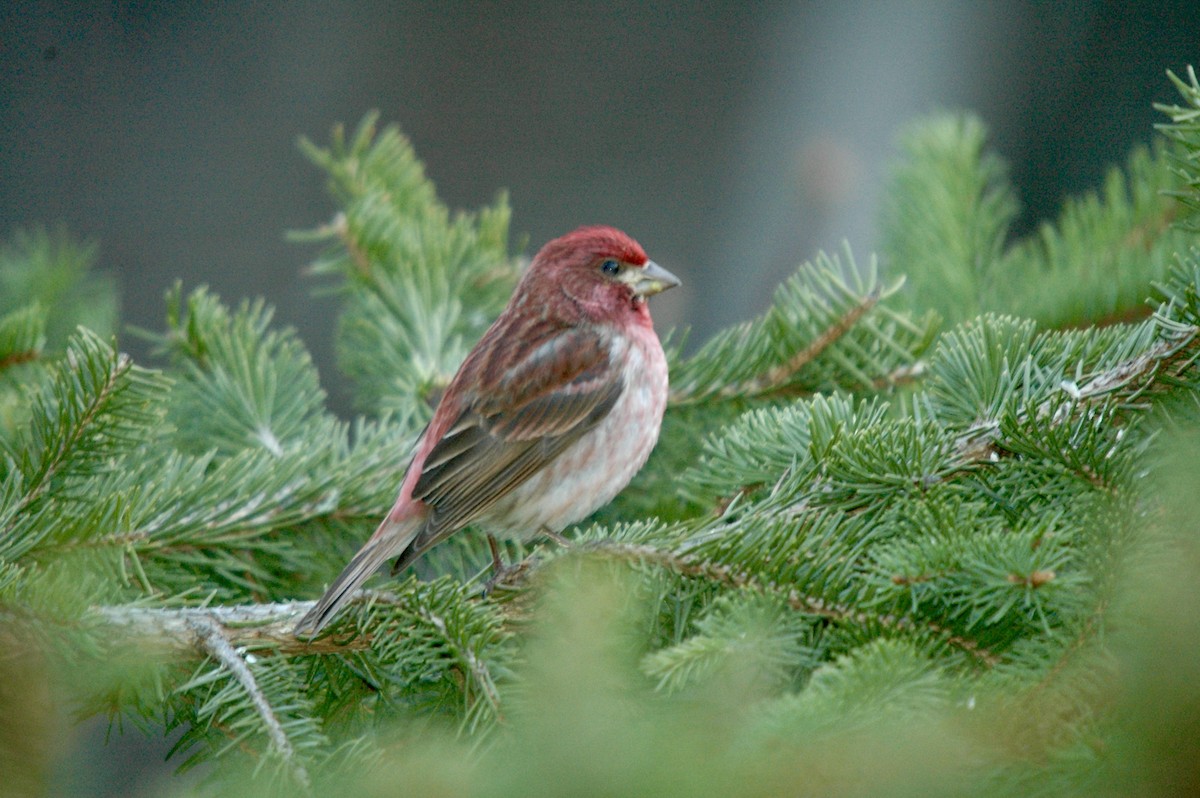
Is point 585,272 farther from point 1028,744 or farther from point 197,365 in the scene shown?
point 1028,744

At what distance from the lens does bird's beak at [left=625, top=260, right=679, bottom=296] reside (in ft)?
9.00

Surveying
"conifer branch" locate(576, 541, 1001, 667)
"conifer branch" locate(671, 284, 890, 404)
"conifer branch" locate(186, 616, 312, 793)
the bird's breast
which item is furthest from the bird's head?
"conifer branch" locate(186, 616, 312, 793)

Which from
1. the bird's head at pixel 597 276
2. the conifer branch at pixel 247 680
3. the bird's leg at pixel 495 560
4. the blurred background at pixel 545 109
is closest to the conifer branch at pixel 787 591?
the bird's leg at pixel 495 560

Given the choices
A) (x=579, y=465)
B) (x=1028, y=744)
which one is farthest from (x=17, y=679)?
(x=579, y=465)

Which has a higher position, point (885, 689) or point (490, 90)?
point (490, 90)

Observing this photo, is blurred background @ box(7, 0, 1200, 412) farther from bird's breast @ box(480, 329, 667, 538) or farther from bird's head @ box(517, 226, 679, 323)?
bird's breast @ box(480, 329, 667, 538)

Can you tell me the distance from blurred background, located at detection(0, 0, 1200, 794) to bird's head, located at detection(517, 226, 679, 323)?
221cm

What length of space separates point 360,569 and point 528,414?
770 mm

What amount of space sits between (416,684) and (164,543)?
0.49 metres

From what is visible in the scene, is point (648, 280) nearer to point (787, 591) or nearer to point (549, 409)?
point (549, 409)

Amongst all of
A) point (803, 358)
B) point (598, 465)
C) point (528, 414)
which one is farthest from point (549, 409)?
point (803, 358)

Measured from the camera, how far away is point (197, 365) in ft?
7.33

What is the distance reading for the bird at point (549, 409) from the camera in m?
2.19

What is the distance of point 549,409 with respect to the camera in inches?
99.2
